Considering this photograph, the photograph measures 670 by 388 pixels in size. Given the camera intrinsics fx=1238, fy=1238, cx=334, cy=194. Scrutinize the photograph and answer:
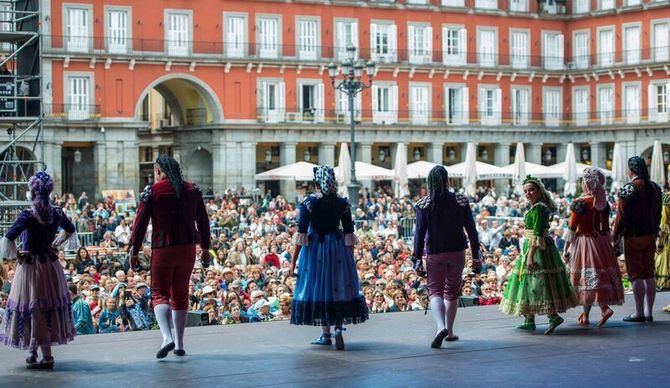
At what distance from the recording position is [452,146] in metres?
57.1

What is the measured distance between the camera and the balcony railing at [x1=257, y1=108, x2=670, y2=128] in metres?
51.2

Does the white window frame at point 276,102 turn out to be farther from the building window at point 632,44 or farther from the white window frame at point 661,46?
the white window frame at point 661,46

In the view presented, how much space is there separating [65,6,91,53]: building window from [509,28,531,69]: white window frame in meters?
20.1

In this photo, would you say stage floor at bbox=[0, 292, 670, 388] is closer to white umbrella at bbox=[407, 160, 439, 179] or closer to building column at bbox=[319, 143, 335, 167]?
white umbrella at bbox=[407, 160, 439, 179]

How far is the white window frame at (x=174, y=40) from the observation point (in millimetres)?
48219

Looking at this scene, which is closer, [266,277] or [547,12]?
[266,277]

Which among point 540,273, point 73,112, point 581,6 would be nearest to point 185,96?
point 73,112

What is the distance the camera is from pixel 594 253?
12164mm

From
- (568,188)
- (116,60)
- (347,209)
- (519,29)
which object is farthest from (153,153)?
(347,209)

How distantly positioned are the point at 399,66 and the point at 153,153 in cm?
1279

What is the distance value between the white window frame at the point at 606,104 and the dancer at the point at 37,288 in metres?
49.1

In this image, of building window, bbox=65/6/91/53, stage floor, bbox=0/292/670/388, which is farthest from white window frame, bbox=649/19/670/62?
stage floor, bbox=0/292/670/388

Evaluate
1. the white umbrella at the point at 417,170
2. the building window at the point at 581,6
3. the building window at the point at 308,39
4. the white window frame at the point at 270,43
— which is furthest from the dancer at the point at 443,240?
the building window at the point at 581,6

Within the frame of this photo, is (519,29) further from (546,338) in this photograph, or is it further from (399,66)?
(546,338)
